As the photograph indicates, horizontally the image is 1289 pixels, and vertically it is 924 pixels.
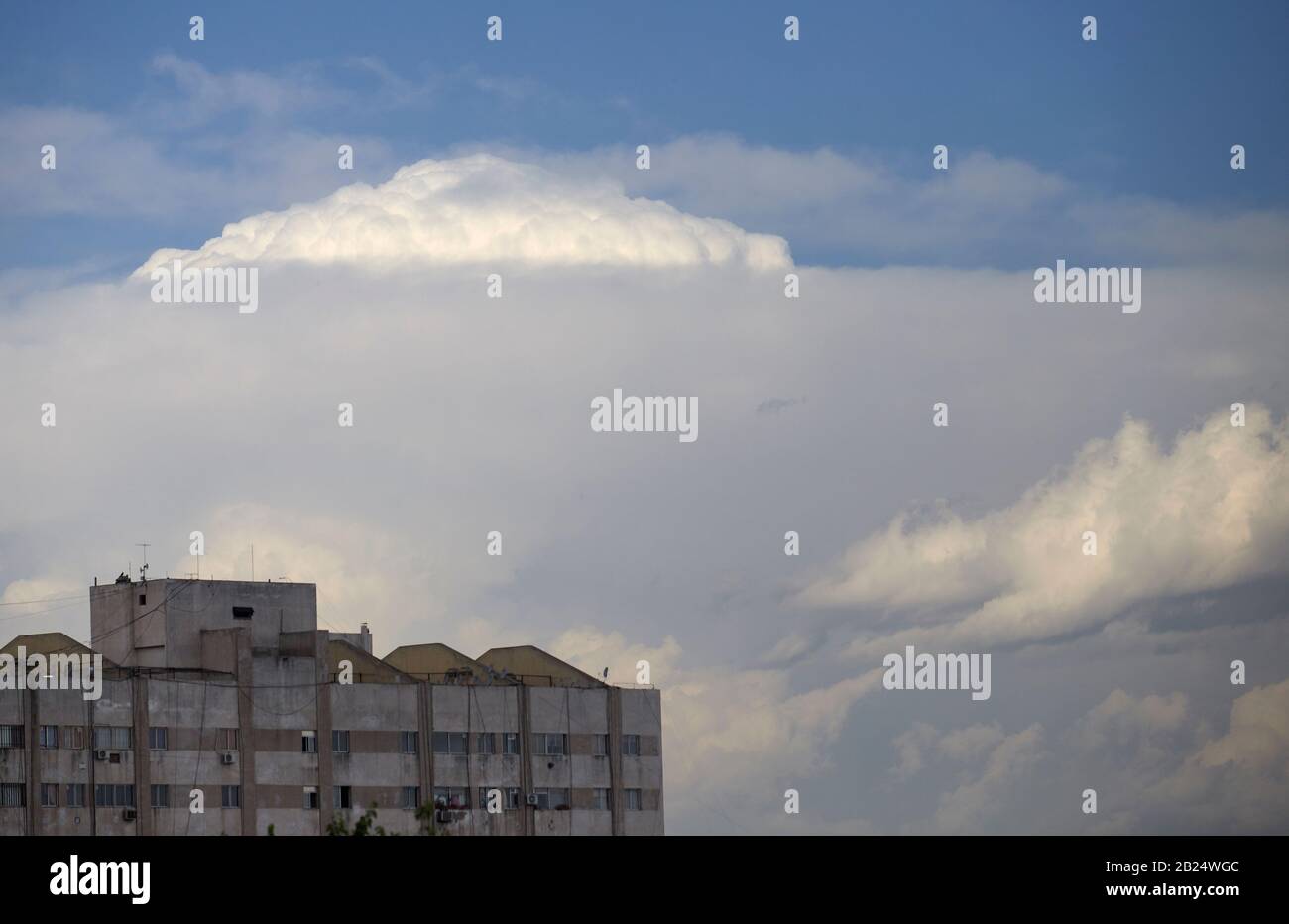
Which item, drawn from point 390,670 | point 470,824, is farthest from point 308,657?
point 470,824

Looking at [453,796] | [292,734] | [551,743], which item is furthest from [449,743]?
[292,734]

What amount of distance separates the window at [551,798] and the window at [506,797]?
1.62 m

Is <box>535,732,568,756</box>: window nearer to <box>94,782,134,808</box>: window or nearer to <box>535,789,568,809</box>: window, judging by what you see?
<box>535,789,568,809</box>: window

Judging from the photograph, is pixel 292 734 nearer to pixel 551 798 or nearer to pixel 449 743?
pixel 449 743

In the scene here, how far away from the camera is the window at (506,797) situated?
457 ft

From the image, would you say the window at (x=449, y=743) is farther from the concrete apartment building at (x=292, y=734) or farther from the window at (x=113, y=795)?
the window at (x=113, y=795)

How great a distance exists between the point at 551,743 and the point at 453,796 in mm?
9342

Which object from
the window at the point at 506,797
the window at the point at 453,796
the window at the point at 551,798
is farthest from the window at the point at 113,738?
the window at the point at 551,798

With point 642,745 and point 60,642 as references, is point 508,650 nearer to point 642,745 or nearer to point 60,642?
point 642,745

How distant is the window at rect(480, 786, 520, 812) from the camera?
457ft

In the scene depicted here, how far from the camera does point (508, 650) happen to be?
151m

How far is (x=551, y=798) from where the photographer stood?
142 metres
